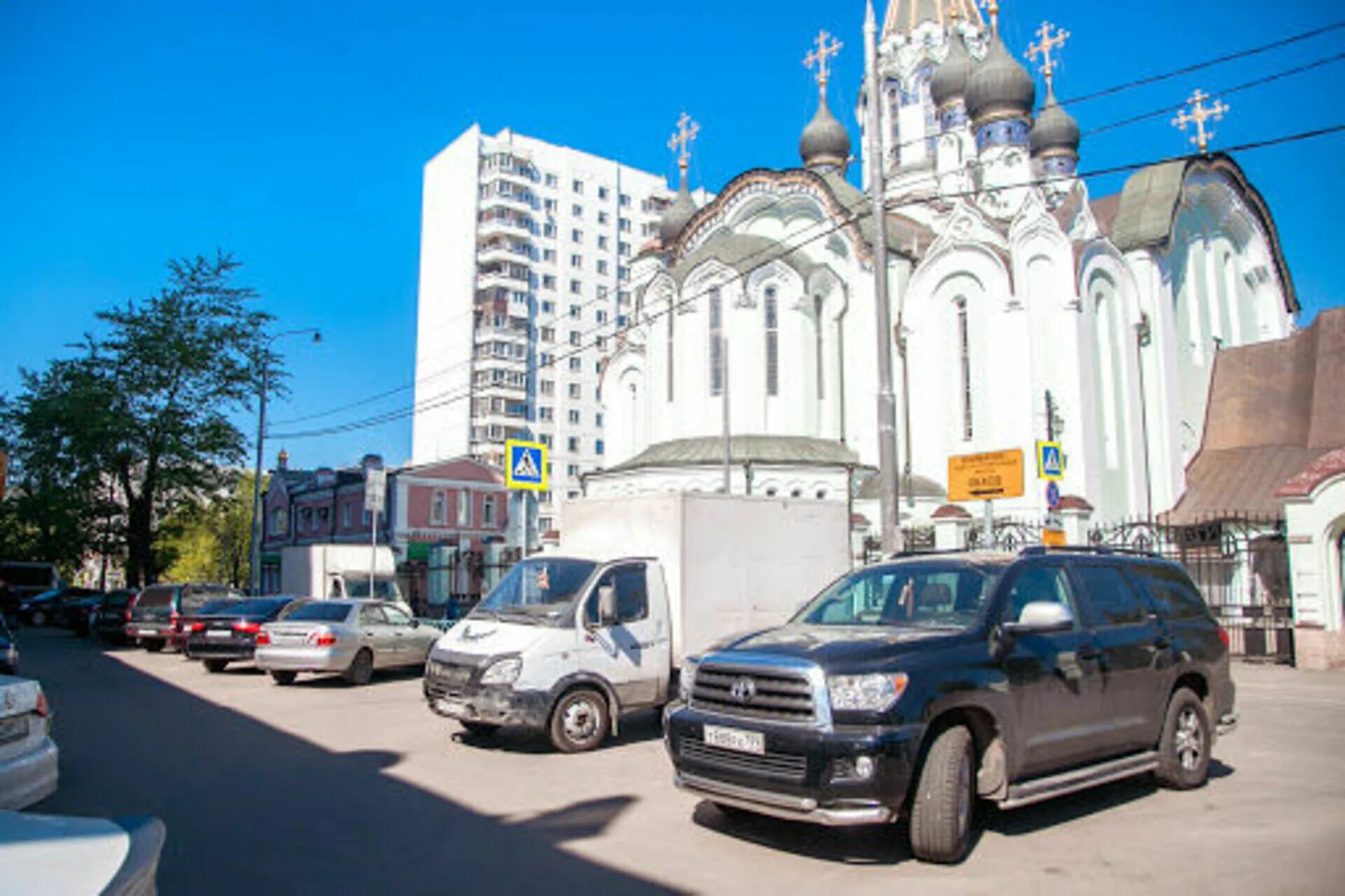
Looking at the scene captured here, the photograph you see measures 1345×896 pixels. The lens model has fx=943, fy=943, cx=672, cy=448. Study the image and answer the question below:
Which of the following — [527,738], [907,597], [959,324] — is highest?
[959,324]

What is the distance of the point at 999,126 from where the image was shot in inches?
1471

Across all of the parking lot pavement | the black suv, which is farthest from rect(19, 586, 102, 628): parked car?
the black suv

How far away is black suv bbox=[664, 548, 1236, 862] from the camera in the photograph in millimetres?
5578

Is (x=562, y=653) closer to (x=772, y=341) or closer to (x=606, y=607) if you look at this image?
(x=606, y=607)

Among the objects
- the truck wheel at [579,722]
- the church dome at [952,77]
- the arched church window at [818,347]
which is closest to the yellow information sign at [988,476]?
the truck wheel at [579,722]

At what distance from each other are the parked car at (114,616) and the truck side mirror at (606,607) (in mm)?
20030

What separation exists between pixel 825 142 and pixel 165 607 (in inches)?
1294

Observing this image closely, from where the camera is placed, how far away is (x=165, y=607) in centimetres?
2208

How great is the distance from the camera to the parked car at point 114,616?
25219mm

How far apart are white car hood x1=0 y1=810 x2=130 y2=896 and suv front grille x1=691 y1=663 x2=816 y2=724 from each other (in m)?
3.75

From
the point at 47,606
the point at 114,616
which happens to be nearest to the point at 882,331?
the point at 114,616

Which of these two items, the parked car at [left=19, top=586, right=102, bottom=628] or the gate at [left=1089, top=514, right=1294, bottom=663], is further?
the parked car at [left=19, top=586, right=102, bottom=628]

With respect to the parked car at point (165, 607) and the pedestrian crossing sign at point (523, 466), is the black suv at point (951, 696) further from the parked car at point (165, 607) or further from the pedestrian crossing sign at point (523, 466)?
the parked car at point (165, 607)

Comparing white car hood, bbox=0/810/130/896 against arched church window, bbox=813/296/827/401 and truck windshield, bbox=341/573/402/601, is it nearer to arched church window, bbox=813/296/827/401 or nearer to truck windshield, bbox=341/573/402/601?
truck windshield, bbox=341/573/402/601
